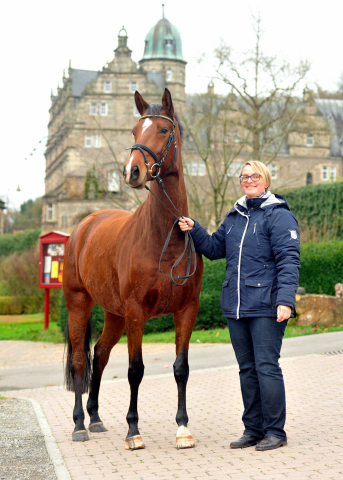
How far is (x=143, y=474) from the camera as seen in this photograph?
13.4 ft

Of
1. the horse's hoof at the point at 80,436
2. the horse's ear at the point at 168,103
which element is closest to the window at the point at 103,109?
the horse's ear at the point at 168,103

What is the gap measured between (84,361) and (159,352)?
18.7 ft

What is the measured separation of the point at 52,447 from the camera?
4926 mm

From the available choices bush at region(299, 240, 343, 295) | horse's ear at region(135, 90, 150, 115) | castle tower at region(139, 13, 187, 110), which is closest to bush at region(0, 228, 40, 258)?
castle tower at region(139, 13, 187, 110)

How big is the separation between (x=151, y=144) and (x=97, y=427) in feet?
9.25

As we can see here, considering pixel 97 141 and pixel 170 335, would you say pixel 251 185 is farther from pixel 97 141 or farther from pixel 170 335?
pixel 97 141

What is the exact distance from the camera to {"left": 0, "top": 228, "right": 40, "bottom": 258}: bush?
1832 inches

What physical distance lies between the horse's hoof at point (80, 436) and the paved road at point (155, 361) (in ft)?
11.4

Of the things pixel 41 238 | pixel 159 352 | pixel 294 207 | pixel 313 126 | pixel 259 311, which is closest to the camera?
pixel 259 311

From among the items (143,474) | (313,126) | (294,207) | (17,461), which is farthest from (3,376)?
(313,126)

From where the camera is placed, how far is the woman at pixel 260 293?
451 cm

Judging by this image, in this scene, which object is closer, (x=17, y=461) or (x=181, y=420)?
(x=17, y=461)

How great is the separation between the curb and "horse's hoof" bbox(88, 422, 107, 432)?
15.6 inches

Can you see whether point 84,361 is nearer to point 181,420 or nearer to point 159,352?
point 181,420
